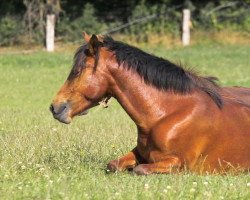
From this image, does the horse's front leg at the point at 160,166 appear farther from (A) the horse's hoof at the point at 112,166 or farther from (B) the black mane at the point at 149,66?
(B) the black mane at the point at 149,66

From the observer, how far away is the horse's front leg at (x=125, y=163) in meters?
8.34

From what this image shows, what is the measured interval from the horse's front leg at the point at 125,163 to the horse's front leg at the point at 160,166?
0.31m

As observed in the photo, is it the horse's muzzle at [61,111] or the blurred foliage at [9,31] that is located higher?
the horse's muzzle at [61,111]

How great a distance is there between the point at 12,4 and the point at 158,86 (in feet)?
85.3

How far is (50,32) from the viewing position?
30.1 meters

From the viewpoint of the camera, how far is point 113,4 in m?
35.2

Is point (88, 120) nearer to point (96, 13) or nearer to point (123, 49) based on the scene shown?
point (123, 49)

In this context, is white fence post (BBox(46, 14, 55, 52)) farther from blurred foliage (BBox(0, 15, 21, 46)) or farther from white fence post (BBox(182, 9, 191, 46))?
white fence post (BBox(182, 9, 191, 46))

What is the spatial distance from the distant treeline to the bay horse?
77.6ft

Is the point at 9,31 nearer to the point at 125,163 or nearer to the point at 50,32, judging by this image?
the point at 50,32

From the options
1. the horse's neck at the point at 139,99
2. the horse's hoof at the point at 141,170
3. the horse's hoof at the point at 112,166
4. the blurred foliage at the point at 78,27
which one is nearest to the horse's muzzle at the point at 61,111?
the horse's neck at the point at 139,99

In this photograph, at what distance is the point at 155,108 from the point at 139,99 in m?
0.18

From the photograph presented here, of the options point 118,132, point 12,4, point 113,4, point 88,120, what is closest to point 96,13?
point 113,4

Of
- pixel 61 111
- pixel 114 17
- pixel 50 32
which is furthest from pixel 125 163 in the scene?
pixel 114 17
